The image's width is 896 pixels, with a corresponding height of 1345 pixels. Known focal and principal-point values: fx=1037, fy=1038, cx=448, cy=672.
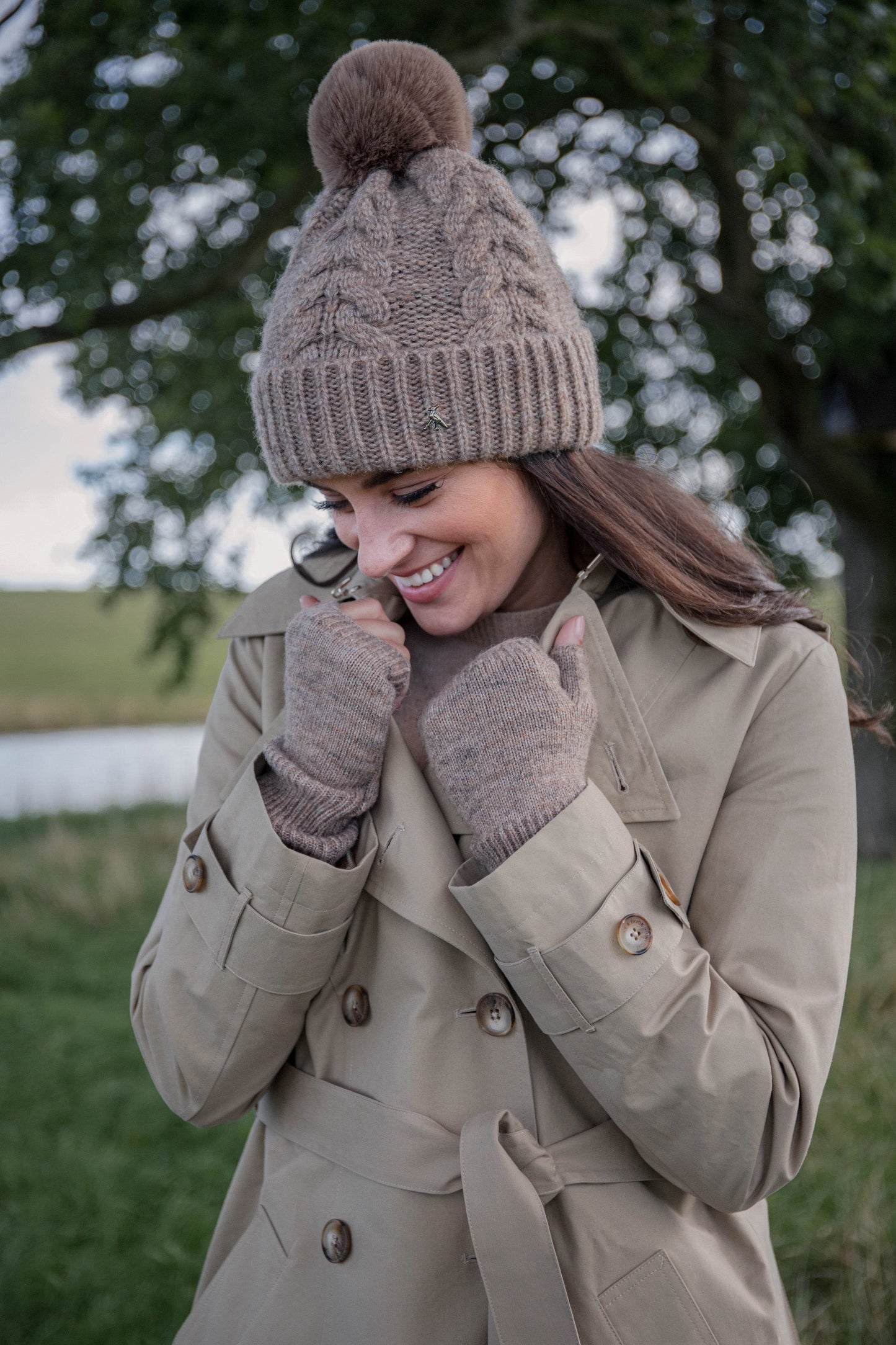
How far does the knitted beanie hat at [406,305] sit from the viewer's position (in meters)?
1.73

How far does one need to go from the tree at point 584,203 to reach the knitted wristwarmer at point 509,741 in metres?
1.45

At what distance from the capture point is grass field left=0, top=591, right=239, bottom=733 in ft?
72.1

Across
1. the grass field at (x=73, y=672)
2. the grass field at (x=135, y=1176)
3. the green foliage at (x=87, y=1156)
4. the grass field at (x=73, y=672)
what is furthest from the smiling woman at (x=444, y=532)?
the grass field at (x=73, y=672)

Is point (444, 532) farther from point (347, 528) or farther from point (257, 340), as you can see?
point (257, 340)

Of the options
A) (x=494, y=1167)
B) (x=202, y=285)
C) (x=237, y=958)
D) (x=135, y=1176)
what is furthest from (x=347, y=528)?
(x=202, y=285)

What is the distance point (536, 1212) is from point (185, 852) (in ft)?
2.55

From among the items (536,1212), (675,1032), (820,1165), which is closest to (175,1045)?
(536,1212)

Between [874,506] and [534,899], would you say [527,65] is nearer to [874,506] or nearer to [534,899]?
[874,506]

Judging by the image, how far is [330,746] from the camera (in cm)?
161

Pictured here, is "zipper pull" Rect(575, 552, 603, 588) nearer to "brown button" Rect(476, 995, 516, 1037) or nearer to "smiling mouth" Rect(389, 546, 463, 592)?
"smiling mouth" Rect(389, 546, 463, 592)

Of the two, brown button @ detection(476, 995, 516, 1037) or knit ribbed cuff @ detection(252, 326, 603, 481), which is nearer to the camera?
brown button @ detection(476, 995, 516, 1037)

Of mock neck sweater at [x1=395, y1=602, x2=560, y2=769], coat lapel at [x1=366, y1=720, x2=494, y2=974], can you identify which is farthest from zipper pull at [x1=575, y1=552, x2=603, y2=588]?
coat lapel at [x1=366, y1=720, x2=494, y2=974]

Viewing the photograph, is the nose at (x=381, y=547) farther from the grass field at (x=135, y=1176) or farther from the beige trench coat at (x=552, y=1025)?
the grass field at (x=135, y=1176)

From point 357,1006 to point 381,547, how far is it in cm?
76
